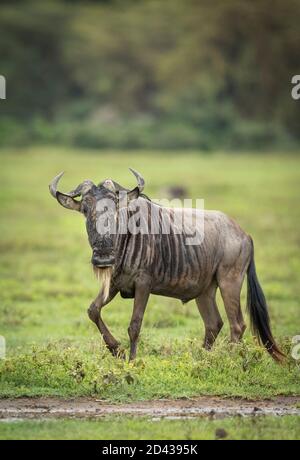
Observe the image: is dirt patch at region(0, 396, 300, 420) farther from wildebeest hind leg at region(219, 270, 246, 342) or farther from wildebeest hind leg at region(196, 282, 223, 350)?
wildebeest hind leg at region(196, 282, 223, 350)

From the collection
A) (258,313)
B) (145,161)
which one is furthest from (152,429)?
(145,161)

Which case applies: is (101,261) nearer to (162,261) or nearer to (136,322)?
(136,322)

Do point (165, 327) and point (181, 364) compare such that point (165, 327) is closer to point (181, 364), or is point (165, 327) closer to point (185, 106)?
point (181, 364)

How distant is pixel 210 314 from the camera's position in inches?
382

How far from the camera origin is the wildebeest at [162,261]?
8.62 metres

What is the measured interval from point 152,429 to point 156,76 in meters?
41.9

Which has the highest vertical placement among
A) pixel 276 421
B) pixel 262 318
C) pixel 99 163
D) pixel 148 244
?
pixel 99 163

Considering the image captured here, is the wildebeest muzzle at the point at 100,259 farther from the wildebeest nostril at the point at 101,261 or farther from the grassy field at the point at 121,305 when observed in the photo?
the grassy field at the point at 121,305

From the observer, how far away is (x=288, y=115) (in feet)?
145

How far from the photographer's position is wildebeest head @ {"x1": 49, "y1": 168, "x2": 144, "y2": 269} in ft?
27.8

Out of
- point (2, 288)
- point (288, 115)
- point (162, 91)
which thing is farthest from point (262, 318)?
point (162, 91)

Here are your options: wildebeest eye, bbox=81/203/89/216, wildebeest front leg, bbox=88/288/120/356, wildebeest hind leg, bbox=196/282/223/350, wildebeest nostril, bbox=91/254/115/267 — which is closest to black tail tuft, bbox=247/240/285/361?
wildebeest hind leg, bbox=196/282/223/350

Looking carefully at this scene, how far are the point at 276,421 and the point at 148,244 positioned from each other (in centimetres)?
231

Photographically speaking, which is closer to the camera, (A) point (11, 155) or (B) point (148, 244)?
(B) point (148, 244)
